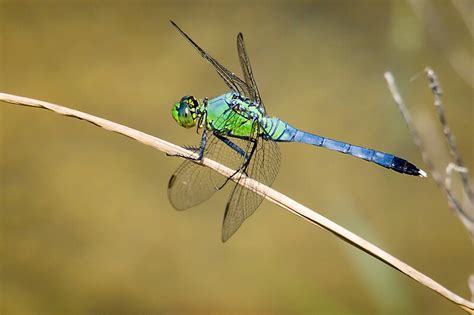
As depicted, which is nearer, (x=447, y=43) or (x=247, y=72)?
(x=247, y=72)

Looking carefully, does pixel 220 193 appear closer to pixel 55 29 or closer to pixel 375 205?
pixel 375 205

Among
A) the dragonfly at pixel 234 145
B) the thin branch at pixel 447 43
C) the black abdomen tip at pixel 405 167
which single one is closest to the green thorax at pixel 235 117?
the dragonfly at pixel 234 145

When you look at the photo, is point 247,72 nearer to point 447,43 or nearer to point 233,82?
point 233,82

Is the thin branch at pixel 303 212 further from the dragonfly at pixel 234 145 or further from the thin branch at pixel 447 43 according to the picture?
the thin branch at pixel 447 43

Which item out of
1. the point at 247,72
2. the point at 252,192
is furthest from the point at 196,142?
the point at 252,192

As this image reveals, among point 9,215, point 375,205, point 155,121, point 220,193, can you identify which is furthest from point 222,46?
point 9,215

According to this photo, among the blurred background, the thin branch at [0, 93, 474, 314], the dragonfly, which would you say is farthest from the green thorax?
the blurred background

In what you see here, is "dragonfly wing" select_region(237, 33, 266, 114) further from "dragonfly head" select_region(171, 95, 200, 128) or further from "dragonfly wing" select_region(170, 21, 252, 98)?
"dragonfly head" select_region(171, 95, 200, 128)
